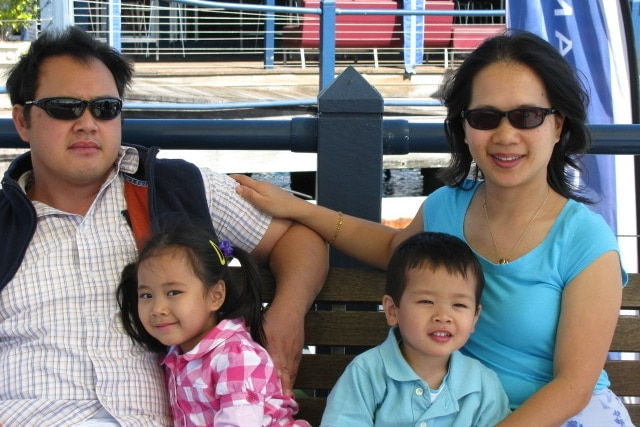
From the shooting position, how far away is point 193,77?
1170 cm

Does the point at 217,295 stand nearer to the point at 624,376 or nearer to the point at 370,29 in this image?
the point at 624,376

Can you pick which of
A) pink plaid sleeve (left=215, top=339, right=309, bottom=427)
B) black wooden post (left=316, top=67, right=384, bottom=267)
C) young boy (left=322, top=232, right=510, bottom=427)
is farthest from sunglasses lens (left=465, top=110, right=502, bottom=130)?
pink plaid sleeve (left=215, top=339, right=309, bottom=427)

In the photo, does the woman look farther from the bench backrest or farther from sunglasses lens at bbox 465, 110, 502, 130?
the bench backrest

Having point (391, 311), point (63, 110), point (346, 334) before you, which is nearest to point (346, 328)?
point (346, 334)

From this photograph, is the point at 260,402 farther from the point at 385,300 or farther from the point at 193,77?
the point at 193,77

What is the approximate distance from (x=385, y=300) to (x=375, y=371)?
192mm

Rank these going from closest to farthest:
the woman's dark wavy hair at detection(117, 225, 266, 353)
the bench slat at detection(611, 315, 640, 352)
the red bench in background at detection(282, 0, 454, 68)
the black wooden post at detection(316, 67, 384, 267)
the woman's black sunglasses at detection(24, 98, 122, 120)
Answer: the woman's dark wavy hair at detection(117, 225, 266, 353) < the woman's black sunglasses at detection(24, 98, 122, 120) < the bench slat at detection(611, 315, 640, 352) < the black wooden post at detection(316, 67, 384, 267) < the red bench in background at detection(282, 0, 454, 68)

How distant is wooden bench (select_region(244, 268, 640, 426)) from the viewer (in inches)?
107

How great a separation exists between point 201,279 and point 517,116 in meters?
0.92

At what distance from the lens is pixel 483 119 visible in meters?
2.34

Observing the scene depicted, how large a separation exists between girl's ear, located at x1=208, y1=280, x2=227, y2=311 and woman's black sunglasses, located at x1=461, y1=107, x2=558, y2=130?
81 cm

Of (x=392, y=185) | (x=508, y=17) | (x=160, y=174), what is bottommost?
(x=392, y=185)

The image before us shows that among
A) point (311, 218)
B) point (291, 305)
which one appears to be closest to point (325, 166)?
point (311, 218)

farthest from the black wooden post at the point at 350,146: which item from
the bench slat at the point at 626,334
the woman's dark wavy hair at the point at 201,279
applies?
the bench slat at the point at 626,334
